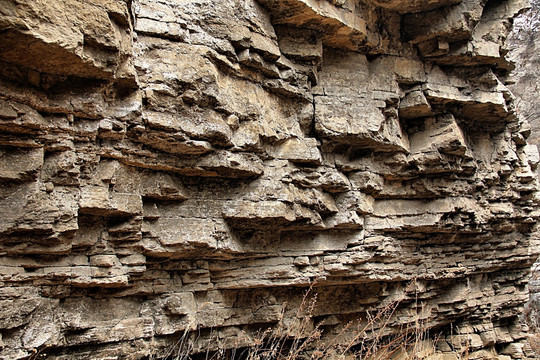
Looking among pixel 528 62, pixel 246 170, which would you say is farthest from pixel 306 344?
pixel 528 62

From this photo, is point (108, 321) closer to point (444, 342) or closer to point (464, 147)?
point (464, 147)

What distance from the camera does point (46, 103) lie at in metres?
3.12

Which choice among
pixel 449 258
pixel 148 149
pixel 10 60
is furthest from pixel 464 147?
pixel 10 60

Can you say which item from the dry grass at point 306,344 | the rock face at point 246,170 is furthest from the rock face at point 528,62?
the dry grass at point 306,344

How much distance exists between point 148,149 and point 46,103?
3.07 ft

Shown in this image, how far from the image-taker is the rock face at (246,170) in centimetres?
321

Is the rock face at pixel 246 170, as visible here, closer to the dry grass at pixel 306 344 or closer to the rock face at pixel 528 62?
the dry grass at pixel 306 344

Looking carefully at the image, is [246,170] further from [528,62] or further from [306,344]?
[528,62]

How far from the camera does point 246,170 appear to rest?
428cm

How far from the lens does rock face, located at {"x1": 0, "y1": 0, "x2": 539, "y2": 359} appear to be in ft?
10.5

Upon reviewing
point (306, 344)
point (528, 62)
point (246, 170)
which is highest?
point (528, 62)

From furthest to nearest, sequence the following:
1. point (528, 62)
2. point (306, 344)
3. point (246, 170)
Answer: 1. point (528, 62)
2. point (306, 344)
3. point (246, 170)

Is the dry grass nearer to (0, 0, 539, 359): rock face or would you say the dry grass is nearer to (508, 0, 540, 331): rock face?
(0, 0, 539, 359): rock face

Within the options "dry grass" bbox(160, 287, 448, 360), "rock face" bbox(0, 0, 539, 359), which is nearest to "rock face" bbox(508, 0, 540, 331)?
"rock face" bbox(0, 0, 539, 359)
